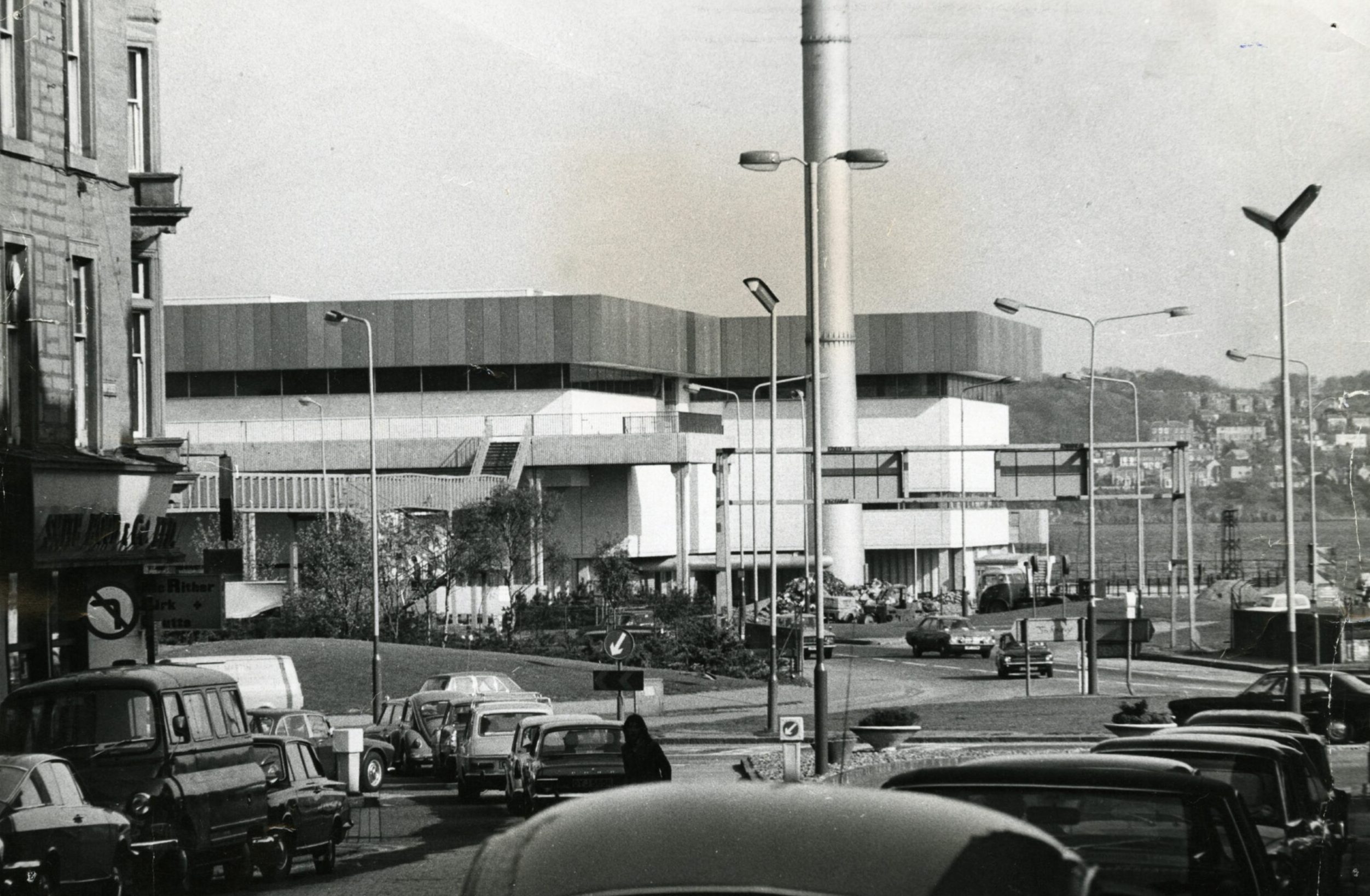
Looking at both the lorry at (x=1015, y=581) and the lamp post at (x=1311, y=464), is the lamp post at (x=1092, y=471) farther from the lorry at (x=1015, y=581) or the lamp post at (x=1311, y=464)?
the lorry at (x=1015, y=581)

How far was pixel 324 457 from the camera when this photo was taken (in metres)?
60.1

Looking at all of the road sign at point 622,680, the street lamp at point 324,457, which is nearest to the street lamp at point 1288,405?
the road sign at point 622,680

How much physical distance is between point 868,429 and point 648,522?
16.9 meters

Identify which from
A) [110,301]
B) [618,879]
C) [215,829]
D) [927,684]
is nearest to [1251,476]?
[927,684]

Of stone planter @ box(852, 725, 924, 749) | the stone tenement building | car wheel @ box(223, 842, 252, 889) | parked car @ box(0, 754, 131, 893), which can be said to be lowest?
stone planter @ box(852, 725, 924, 749)

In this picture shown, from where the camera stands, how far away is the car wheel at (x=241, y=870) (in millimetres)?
14211

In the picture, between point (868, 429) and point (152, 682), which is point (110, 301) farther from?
point (868, 429)

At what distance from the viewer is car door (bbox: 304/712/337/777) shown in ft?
76.4

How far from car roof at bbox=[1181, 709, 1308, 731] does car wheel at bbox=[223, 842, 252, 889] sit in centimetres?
771

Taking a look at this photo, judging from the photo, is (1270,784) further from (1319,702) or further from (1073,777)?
(1319,702)

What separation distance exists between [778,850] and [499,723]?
19770mm

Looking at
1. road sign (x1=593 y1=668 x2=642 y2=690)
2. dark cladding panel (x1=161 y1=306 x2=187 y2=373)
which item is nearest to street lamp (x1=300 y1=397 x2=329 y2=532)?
dark cladding panel (x1=161 y1=306 x2=187 y2=373)

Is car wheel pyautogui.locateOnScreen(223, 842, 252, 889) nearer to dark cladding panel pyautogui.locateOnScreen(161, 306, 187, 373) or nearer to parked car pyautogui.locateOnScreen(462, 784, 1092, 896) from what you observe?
parked car pyautogui.locateOnScreen(462, 784, 1092, 896)

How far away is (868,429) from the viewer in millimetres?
→ 83250
